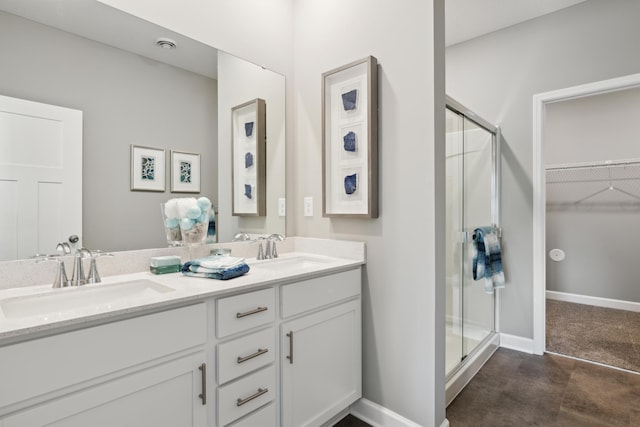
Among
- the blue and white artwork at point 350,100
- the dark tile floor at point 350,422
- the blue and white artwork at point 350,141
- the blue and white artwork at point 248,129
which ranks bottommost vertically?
the dark tile floor at point 350,422

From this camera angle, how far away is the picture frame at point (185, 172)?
1.68 metres

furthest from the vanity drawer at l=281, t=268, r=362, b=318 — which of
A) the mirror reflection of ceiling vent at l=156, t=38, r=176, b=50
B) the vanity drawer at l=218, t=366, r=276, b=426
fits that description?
the mirror reflection of ceiling vent at l=156, t=38, r=176, b=50

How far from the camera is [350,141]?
188cm

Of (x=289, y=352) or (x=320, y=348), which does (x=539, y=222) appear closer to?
(x=320, y=348)

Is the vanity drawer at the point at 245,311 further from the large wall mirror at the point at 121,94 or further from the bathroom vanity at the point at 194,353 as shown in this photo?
the large wall mirror at the point at 121,94

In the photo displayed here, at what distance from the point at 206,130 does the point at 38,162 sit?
0.74m

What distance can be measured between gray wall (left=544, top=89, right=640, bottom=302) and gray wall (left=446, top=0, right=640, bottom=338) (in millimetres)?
1511

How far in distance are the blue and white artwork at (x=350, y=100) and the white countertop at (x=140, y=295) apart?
86cm

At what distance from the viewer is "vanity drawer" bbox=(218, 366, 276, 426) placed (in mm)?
1238

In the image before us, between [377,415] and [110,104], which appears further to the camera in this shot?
[377,415]

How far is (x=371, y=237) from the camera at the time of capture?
73.2 inches

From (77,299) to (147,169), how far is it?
63cm

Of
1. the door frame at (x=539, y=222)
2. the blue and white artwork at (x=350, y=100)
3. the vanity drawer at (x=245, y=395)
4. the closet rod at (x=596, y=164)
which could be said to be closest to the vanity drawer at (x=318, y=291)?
the vanity drawer at (x=245, y=395)

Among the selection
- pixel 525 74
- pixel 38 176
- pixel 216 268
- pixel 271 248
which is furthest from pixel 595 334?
pixel 38 176
